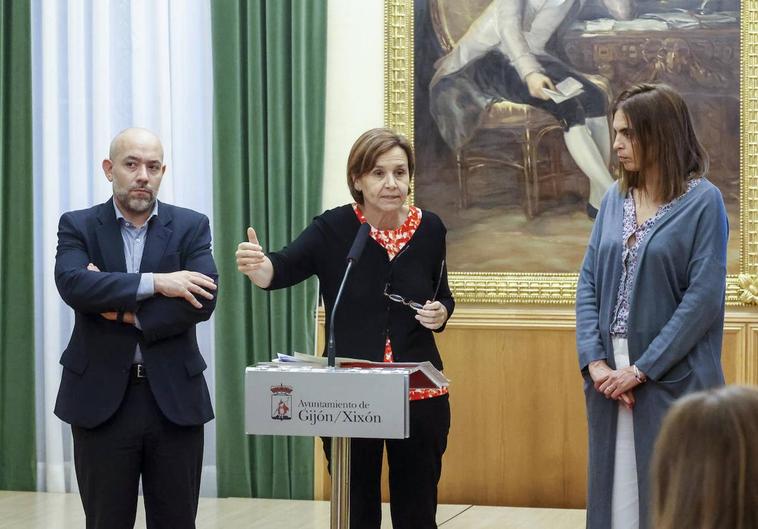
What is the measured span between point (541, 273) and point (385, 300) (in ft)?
7.24

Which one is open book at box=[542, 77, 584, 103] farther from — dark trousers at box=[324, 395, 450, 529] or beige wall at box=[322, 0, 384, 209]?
dark trousers at box=[324, 395, 450, 529]

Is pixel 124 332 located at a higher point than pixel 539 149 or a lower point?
lower

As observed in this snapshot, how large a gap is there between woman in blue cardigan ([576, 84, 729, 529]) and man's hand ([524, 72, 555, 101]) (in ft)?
6.42

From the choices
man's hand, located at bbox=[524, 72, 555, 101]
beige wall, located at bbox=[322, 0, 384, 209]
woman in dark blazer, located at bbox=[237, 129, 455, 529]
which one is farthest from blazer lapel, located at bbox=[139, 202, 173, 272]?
man's hand, located at bbox=[524, 72, 555, 101]

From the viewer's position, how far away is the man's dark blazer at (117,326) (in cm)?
348

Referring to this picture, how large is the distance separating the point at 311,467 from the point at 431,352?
7.70 feet

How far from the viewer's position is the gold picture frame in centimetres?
532

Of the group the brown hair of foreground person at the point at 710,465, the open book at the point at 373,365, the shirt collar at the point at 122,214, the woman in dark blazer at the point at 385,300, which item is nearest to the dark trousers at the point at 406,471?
the woman in dark blazer at the point at 385,300

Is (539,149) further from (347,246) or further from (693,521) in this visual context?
(693,521)

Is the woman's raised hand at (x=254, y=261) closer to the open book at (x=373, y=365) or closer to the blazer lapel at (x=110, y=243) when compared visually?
the open book at (x=373, y=365)

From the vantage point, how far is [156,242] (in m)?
3.67

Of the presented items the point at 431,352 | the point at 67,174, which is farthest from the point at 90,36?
the point at 431,352

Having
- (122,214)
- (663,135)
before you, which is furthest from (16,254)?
(663,135)

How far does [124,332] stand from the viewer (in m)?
3.53
